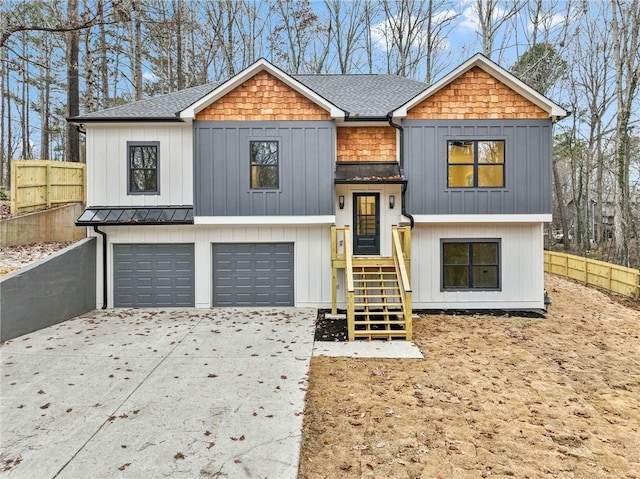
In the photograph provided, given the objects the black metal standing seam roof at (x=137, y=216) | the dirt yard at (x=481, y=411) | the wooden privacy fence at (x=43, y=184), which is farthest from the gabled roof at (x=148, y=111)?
the dirt yard at (x=481, y=411)

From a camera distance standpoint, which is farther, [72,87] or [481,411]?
[72,87]

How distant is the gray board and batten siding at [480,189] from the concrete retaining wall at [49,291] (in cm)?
868

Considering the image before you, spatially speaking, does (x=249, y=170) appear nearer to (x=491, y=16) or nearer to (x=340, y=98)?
(x=340, y=98)

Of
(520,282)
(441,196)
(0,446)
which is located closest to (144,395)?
(0,446)

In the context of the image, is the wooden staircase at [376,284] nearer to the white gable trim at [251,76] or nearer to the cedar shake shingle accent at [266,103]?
the white gable trim at [251,76]

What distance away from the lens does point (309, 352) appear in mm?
7172

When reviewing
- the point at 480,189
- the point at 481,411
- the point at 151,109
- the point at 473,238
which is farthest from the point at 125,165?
the point at 481,411

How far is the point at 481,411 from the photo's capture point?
5031 millimetres

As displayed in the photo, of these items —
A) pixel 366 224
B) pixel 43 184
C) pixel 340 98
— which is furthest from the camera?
pixel 43 184

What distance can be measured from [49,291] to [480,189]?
427 inches

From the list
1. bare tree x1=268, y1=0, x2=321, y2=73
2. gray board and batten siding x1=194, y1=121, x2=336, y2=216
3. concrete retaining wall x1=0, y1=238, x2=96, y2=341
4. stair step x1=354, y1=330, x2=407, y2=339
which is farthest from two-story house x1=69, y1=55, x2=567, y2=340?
bare tree x1=268, y1=0, x2=321, y2=73

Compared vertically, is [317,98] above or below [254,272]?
above

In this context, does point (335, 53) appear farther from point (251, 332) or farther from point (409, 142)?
point (251, 332)

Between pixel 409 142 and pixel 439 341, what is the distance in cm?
518
